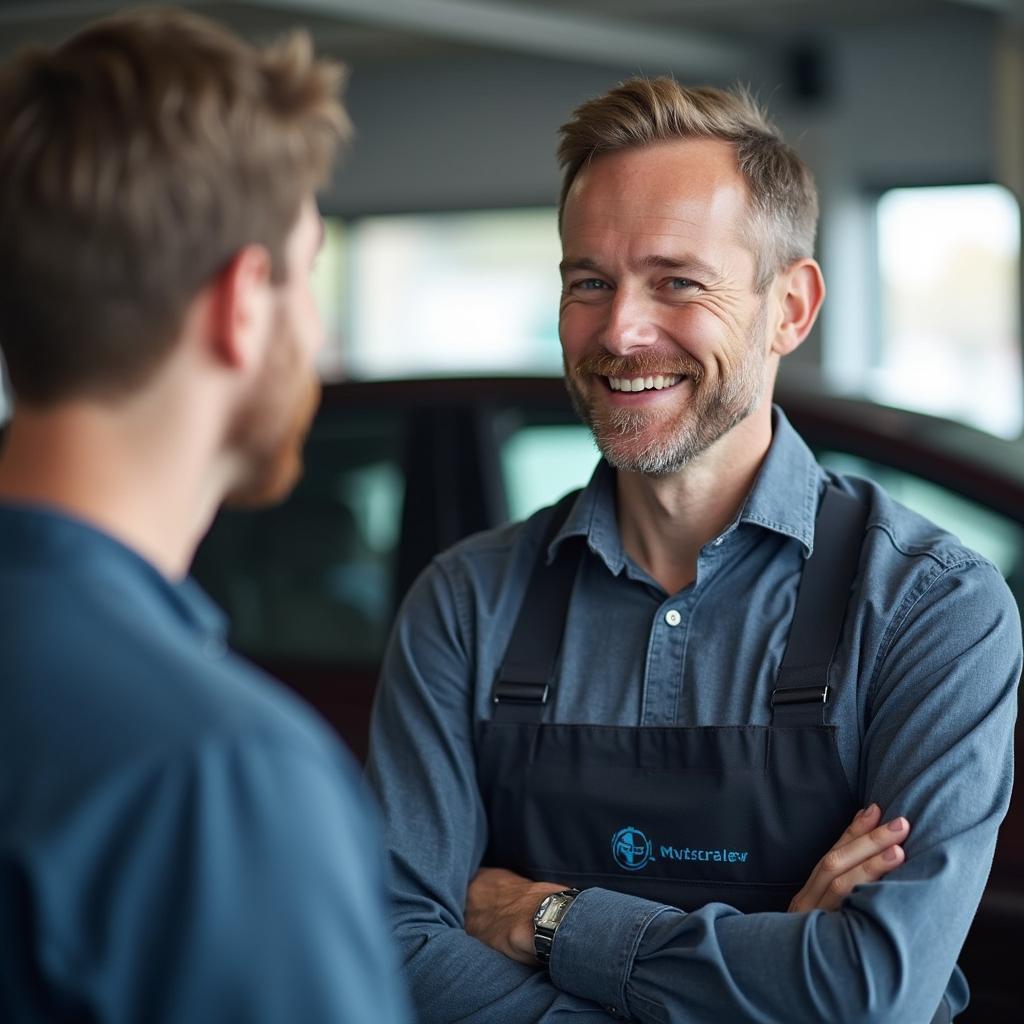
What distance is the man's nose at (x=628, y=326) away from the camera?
7.05 feet

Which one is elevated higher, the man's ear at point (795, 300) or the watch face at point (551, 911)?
the man's ear at point (795, 300)

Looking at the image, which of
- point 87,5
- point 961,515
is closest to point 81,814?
point 961,515

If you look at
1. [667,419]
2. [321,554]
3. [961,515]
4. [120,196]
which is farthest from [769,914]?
[321,554]

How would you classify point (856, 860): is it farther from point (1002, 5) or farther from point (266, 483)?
point (1002, 5)

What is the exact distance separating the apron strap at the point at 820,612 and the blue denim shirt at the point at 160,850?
1.07m

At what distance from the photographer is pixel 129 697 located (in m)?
0.99

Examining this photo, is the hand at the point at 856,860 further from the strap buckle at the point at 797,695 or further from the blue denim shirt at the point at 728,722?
the strap buckle at the point at 797,695

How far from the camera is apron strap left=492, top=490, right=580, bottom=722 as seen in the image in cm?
215

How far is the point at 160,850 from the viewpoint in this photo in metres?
0.96

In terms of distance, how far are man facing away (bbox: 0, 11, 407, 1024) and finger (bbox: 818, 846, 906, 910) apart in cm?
88

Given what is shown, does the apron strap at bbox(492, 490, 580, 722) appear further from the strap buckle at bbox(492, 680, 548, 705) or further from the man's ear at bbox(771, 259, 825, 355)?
the man's ear at bbox(771, 259, 825, 355)

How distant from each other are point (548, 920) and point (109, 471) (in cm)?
106

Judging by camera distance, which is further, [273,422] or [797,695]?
[797,695]

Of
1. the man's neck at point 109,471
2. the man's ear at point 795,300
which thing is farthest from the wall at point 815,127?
the man's neck at point 109,471
